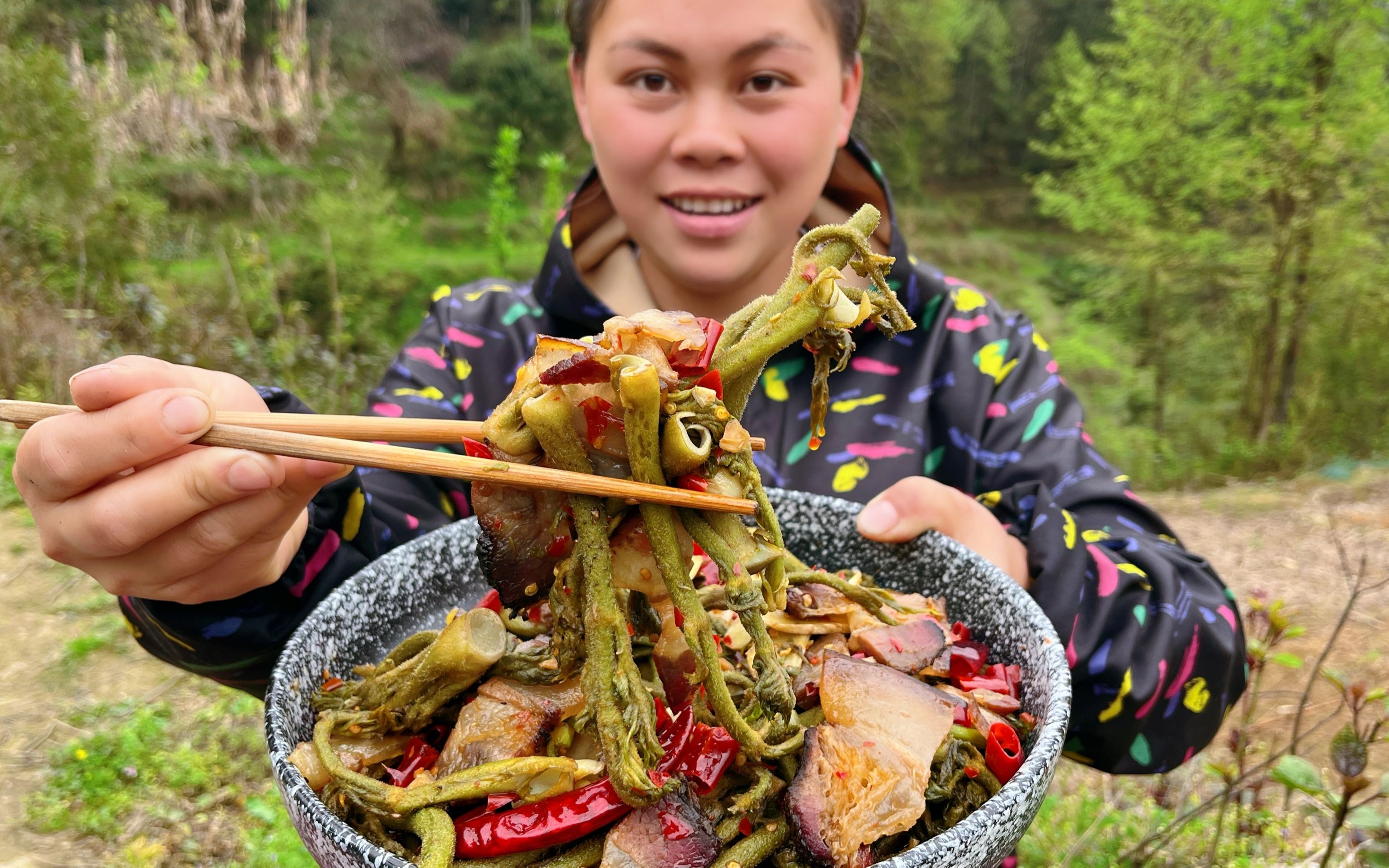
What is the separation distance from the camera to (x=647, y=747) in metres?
1.09

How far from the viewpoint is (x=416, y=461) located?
1.04 metres

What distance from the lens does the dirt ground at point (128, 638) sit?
420cm

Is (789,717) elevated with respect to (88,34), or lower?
lower

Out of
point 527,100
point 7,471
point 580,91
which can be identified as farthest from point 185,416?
point 527,100

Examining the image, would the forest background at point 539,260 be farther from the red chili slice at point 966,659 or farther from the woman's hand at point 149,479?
the woman's hand at point 149,479

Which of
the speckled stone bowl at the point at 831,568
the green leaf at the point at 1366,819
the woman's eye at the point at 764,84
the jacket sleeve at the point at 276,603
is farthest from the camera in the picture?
the woman's eye at the point at 764,84

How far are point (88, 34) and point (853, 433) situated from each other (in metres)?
18.0

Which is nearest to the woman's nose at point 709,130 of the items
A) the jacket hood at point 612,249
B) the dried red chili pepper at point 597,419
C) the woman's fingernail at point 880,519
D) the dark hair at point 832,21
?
the dark hair at point 832,21

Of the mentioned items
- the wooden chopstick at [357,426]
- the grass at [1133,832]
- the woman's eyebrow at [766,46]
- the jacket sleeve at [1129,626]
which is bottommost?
the grass at [1133,832]

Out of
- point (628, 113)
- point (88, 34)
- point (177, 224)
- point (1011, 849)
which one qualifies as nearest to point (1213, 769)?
point (1011, 849)

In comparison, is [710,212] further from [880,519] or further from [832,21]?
[880,519]

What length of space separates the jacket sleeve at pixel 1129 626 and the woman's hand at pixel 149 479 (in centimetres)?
147

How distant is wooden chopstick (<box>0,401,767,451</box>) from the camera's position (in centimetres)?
111

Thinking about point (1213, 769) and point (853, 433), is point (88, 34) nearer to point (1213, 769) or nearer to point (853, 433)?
point (853, 433)
